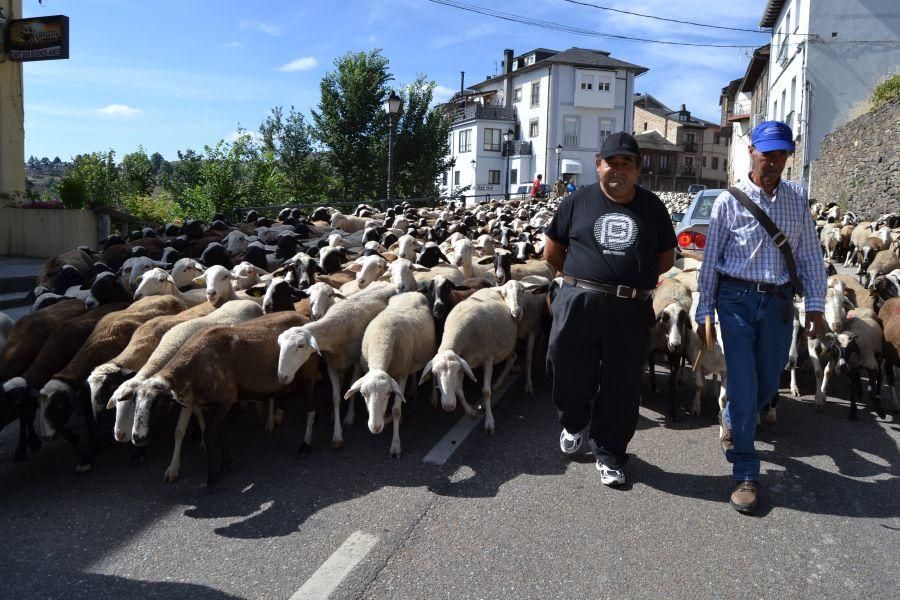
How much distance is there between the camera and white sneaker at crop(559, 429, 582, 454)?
4.98m

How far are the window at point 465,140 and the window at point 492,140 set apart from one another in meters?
1.59

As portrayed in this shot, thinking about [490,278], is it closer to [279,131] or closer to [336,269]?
[336,269]

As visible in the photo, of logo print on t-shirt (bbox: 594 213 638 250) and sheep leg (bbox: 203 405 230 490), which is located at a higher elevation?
logo print on t-shirt (bbox: 594 213 638 250)

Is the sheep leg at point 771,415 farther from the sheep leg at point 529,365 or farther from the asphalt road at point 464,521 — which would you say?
the sheep leg at point 529,365

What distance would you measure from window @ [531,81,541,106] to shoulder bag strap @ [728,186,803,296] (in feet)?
193

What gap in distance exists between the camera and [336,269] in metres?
9.91

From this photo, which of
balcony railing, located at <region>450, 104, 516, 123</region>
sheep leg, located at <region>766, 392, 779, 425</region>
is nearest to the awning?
balcony railing, located at <region>450, 104, 516, 123</region>

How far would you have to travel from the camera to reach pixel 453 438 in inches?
221

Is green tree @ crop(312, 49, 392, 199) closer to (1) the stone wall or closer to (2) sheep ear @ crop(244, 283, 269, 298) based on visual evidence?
(1) the stone wall

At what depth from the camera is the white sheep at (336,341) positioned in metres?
5.28

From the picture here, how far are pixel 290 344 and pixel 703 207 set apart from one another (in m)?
7.86

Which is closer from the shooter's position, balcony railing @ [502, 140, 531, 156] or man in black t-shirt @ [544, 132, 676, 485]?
man in black t-shirt @ [544, 132, 676, 485]

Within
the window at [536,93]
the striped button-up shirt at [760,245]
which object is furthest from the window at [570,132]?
the striped button-up shirt at [760,245]

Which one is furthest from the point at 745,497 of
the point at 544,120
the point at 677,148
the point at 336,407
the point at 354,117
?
the point at 677,148
